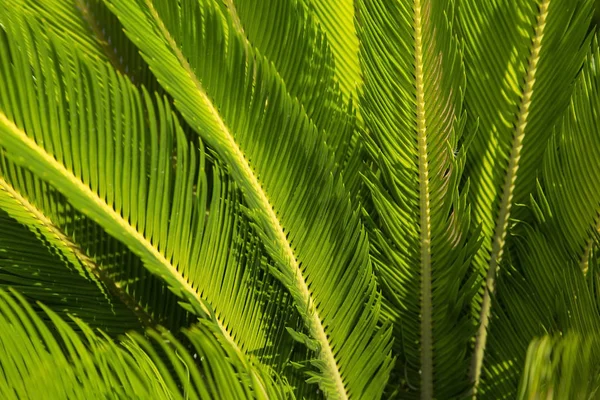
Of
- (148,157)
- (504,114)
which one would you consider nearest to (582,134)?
(504,114)

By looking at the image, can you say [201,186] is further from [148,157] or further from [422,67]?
[422,67]

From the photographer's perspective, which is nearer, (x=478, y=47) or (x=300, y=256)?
(x=300, y=256)

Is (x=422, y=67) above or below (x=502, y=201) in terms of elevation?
above

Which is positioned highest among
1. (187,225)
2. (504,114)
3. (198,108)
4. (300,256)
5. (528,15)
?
(528,15)

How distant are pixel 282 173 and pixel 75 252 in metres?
0.51

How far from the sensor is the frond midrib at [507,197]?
66.9 inches

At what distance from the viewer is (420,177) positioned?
1.66 metres

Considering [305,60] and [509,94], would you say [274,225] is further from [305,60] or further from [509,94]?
[509,94]

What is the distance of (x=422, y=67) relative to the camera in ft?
5.26

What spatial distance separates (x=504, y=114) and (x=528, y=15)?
0.82 ft

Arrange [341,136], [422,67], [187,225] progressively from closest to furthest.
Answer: [187,225] < [422,67] < [341,136]

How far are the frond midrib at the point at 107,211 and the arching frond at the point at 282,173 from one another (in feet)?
0.62

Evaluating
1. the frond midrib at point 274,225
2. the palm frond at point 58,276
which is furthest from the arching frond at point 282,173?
the palm frond at point 58,276

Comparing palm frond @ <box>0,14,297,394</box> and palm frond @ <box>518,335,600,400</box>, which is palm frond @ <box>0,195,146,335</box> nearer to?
palm frond @ <box>0,14,297,394</box>
